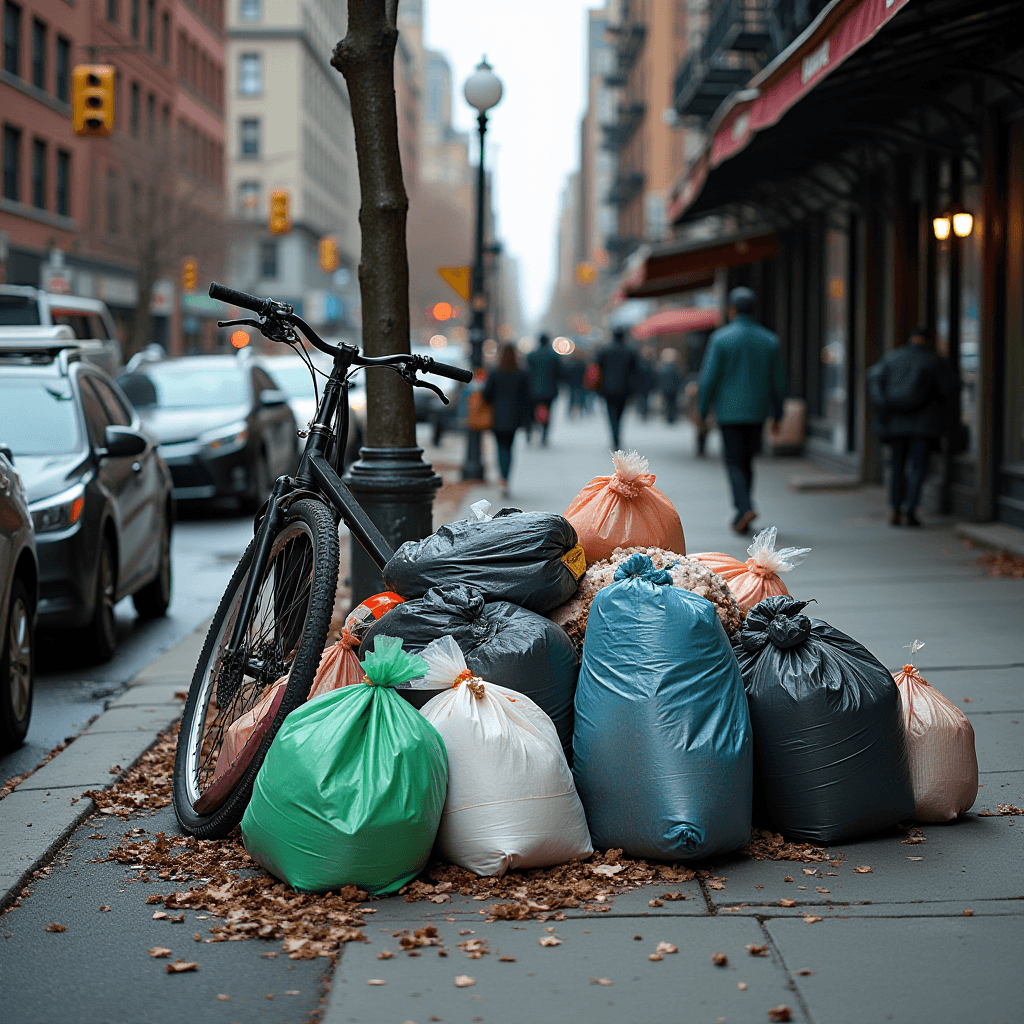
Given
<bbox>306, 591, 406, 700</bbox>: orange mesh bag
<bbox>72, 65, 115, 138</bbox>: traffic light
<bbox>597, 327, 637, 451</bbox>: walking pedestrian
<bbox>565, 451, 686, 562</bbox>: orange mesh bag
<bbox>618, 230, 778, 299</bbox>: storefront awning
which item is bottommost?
<bbox>306, 591, 406, 700</bbox>: orange mesh bag

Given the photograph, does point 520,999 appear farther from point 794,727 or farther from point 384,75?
point 384,75

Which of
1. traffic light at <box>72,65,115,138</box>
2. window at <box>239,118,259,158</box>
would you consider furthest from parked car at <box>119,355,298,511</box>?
window at <box>239,118,259,158</box>

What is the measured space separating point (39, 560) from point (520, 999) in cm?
468

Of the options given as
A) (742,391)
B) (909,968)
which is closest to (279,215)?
(742,391)

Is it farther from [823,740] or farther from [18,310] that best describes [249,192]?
[823,740]

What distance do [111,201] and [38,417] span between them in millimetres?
40216

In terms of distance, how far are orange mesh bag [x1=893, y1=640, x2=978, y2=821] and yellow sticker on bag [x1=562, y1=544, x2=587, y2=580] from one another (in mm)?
1109

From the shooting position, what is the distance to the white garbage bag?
12.9 feet

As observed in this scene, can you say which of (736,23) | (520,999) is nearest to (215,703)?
(520,999)

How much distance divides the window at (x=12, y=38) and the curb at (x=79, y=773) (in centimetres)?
3227

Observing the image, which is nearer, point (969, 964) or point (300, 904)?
point (969, 964)

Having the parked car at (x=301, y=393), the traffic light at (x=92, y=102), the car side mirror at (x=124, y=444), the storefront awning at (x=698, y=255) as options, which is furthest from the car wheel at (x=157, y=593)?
the traffic light at (x=92, y=102)

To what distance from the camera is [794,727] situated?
13.9ft

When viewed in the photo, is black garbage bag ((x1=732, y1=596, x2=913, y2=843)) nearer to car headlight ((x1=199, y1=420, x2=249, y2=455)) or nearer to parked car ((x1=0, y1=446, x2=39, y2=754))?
parked car ((x1=0, y1=446, x2=39, y2=754))
